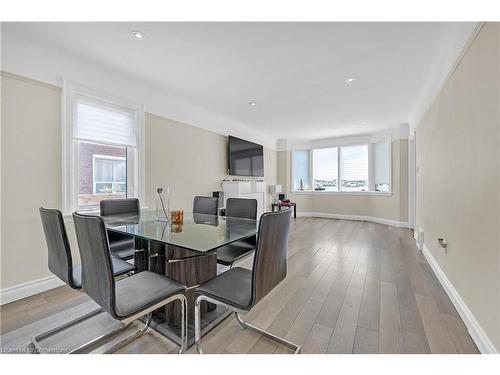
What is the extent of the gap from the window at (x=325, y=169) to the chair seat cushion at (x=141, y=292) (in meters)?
6.15

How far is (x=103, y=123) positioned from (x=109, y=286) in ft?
7.92

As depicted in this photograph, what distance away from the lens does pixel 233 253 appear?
197 cm

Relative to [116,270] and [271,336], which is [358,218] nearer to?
[271,336]

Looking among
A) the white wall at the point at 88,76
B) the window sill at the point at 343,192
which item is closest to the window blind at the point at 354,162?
the window sill at the point at 343,192

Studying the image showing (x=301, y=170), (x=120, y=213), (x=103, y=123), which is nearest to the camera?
(x=120, y=213)

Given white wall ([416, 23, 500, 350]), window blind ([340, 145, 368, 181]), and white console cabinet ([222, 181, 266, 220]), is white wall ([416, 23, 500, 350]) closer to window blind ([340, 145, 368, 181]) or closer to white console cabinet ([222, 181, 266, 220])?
white console cabinet ([222, 181, 266, 220])

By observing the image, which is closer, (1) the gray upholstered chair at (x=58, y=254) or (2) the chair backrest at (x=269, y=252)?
(2) the chair backrest at (x=269, y=252)

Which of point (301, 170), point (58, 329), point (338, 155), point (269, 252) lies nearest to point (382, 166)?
point (338, 155)

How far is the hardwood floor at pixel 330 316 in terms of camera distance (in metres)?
1.44

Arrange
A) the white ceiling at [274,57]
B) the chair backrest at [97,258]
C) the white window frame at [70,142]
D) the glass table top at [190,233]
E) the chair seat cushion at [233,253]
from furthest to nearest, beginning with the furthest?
the white window frame at [70,142], the white ceiling at [274,57], the chair seat cushion at [233,253], the glass table top at [190,233], the chair backrest at [97,258]

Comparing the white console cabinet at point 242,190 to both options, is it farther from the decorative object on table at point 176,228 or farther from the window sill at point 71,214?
the decorative object on table at point 176,228

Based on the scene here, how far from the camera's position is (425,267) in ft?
9.04

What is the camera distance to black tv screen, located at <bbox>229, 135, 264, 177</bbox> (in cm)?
473

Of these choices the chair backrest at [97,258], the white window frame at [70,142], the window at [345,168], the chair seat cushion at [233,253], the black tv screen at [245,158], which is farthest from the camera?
the window at [345,168]
